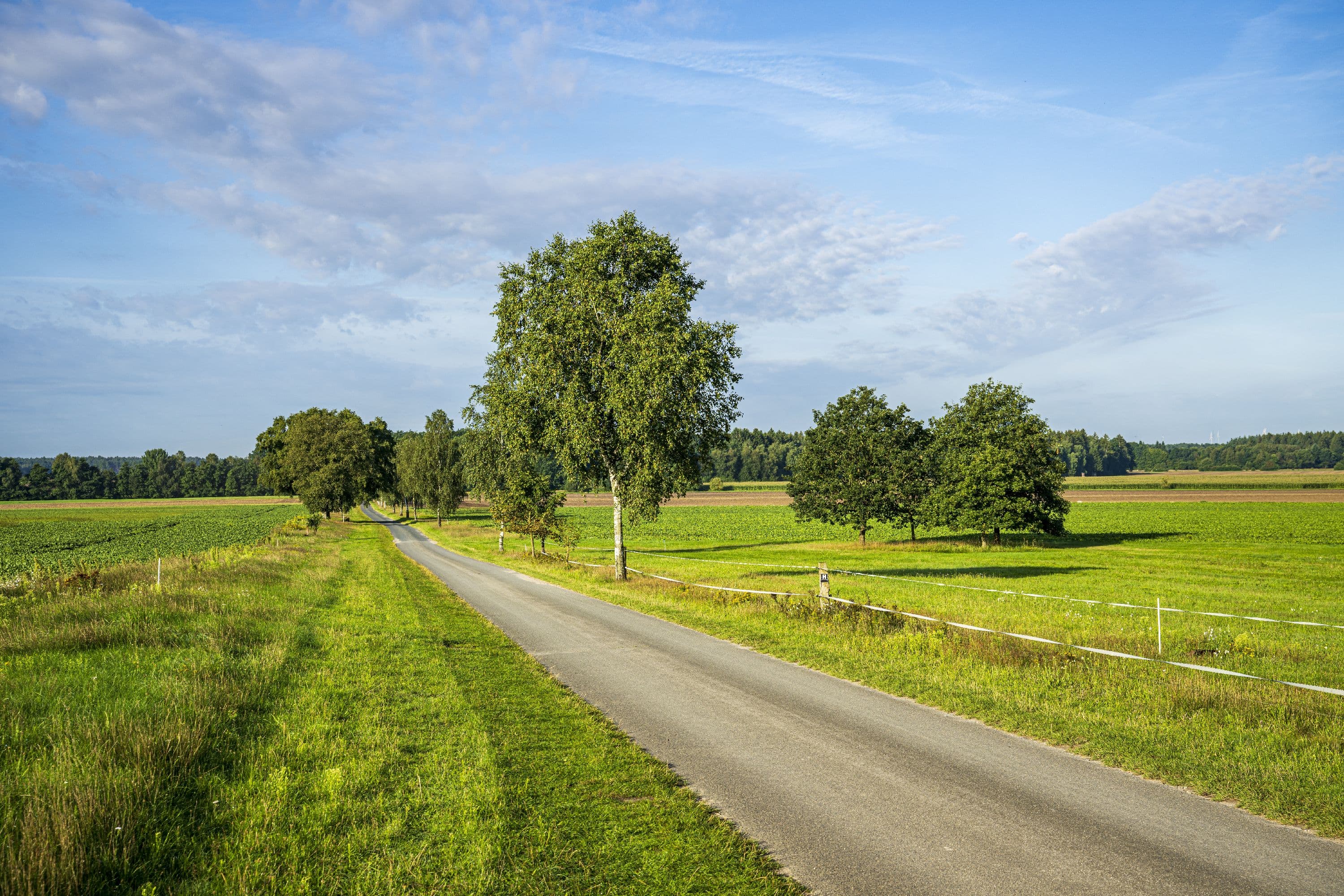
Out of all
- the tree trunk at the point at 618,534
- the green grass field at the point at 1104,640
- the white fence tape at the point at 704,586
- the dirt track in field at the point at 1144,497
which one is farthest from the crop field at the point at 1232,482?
the tree trunk at the point at 618,534

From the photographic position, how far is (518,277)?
2877 cm

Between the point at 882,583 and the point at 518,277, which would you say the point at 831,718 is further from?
the point at 518,277

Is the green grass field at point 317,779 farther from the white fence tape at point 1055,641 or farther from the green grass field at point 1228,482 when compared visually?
the green grass field at point 1228,482

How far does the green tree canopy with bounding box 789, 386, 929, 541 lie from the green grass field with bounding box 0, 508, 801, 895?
137ft

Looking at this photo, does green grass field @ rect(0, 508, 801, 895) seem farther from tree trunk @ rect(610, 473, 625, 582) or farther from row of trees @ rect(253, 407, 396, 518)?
row of trees @ rect(253, 407, 396, 518)

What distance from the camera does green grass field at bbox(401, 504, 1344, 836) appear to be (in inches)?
309

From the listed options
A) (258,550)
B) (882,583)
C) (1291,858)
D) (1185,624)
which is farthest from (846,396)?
(1291,858)

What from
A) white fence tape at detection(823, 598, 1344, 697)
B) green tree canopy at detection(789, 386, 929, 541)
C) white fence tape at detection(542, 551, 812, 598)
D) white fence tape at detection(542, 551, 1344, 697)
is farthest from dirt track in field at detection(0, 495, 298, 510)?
white fence tape at detection(823, 598, 1344, 697)

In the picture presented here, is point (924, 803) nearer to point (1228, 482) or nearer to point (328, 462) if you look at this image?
point (328, 462)

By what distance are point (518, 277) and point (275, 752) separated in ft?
77.4

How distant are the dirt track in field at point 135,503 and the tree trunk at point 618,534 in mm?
148731

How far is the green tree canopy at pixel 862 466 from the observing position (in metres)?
51.0

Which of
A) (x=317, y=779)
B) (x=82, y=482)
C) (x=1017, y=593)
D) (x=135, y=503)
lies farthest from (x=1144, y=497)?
(x=82, y=482)

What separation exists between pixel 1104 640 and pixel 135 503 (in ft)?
683
